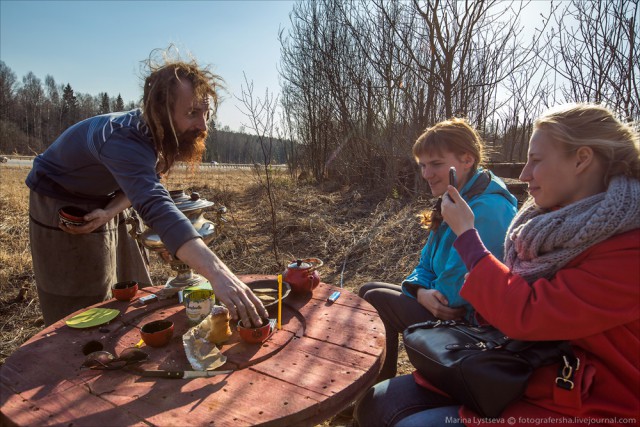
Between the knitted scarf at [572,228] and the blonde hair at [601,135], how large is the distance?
5 cm

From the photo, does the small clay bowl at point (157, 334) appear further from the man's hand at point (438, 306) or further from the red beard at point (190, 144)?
the man's hand at point (438, 306)

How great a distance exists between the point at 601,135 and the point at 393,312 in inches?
51.7

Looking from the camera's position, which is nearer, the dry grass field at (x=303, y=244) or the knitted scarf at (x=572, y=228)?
the knitted scarf at (x=572, y=228)

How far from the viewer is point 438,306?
6.05 ft

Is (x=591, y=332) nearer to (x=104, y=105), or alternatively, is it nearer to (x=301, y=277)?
(x=301, y=277)

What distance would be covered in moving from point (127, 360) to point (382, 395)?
895 mm

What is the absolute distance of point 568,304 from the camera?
105 centimetres

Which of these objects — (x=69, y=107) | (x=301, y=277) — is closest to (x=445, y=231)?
(x=301, y=277)

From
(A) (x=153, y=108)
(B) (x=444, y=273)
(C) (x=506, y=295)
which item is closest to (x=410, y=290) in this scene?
(B) (x=444, y=273)

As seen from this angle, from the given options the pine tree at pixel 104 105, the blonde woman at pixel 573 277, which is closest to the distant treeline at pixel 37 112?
the pine tree at pixel 104 105

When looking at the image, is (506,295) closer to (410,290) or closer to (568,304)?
(568,304)

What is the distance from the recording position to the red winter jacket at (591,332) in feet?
3.32

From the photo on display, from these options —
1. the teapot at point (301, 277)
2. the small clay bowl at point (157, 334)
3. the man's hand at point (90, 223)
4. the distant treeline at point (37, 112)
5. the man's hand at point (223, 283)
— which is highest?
the distant treeline at point (37, 112)

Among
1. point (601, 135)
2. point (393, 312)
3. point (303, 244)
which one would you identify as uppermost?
point (601, 135)
